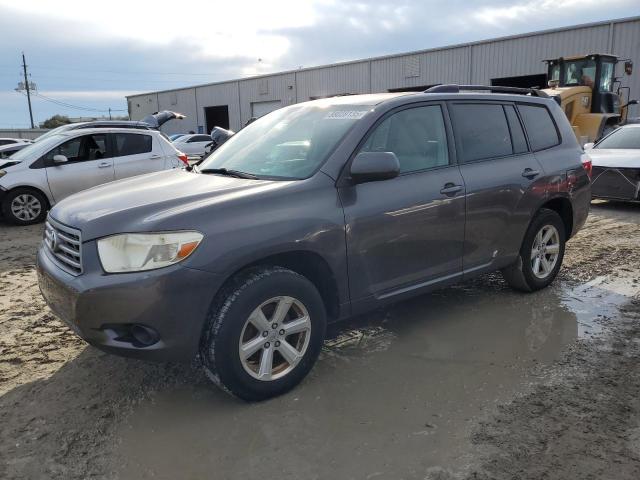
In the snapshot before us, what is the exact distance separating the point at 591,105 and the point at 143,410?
1545 centimetres

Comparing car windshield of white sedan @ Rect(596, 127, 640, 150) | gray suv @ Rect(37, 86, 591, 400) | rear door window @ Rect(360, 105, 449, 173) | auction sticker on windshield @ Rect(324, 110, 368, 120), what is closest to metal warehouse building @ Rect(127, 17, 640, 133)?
car windshield of white sedan @ Rect(596, 127, 640, 150)

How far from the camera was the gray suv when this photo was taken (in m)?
2.81

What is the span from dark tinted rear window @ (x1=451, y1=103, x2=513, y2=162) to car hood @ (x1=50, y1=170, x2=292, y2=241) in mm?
1657

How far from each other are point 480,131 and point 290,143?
1.64m

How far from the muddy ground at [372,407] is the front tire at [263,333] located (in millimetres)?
167

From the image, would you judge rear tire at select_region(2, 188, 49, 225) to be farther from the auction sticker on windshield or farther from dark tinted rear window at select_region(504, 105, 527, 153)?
dark tinted rear window at select_region(504, 105, 527, 153)

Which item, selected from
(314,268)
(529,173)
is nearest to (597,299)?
(529,173)

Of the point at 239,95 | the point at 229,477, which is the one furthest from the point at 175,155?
the point at 239,95

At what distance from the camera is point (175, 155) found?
32.1ft

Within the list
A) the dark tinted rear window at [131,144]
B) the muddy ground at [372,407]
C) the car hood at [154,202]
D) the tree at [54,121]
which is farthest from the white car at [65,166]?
the tree at [54,121]

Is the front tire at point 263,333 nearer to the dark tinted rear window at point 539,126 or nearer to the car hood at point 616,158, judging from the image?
the dark tinted rear window at point 539,126

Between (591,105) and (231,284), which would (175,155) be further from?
(591,105)

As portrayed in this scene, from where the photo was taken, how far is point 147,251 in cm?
278

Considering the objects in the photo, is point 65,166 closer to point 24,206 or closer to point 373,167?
point 24,206
